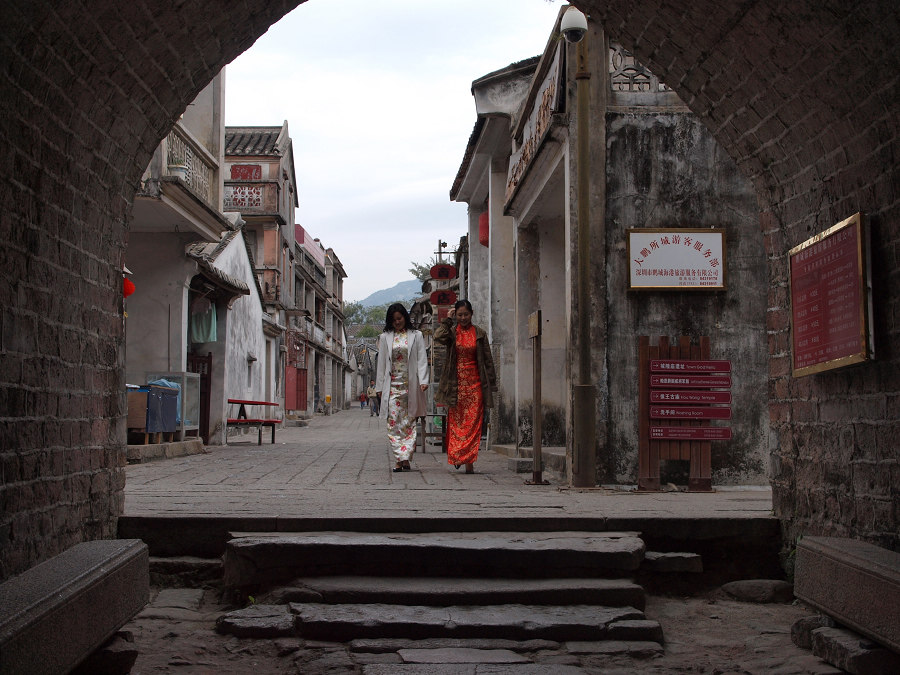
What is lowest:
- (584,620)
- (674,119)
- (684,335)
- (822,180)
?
(584,620)

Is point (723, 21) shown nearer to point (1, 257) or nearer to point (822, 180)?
point (822, 180)

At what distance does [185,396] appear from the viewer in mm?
13672

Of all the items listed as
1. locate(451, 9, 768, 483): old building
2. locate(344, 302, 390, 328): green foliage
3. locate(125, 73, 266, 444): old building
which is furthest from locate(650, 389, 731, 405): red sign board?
locate(344, 302, 390, 328): green foliage

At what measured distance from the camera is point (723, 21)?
498 cm

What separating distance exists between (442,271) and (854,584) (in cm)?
1631

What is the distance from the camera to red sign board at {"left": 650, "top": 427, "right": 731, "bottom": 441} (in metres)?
8.01

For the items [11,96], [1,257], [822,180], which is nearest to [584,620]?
[822,180]

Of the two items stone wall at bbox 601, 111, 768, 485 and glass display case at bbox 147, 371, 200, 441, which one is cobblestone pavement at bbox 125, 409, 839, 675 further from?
glass display case at bbox 147, 371, 200, 441

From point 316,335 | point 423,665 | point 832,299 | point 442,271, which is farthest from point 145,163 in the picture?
point 316,335

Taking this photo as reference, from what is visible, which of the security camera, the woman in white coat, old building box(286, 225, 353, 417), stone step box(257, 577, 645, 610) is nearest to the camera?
stone step box(257, 577, 645, 610)

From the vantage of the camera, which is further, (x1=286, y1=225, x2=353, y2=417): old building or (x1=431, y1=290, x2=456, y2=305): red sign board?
(x1=286, y1=225, x2=353, y2=417): old building

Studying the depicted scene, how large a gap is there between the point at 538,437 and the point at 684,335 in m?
1.70

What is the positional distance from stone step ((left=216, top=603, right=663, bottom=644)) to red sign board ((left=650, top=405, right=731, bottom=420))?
3.48 metres

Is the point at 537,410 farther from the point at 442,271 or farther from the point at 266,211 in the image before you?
the point at 266,211
